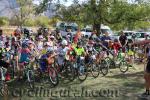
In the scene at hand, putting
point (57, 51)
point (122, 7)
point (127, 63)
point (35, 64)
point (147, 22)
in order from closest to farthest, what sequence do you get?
point (35, 64) → point (57, 51) → point (127, 63) → point (122, 7) → point (147, 22)

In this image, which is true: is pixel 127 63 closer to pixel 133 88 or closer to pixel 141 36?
pixel 133 88

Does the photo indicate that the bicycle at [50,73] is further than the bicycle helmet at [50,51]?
No

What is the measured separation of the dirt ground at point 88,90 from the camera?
1231cm

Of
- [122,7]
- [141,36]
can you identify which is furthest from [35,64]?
[141,36]

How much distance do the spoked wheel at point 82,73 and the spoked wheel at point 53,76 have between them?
4.48 ft

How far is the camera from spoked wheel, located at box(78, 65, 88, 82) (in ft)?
47.6

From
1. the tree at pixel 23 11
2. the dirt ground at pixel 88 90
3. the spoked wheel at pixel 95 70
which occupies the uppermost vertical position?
the tree at pixel 23 11

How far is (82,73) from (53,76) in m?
1.65

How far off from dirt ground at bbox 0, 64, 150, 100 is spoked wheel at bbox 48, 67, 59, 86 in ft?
0.63

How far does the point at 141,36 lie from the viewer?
38.2 metres

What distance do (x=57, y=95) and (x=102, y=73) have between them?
14.2 ft

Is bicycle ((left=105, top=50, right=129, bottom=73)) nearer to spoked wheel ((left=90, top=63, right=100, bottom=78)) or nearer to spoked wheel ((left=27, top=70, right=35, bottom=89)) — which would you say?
spoked wheel ((left=90, top=63, right=100, bottom=78))

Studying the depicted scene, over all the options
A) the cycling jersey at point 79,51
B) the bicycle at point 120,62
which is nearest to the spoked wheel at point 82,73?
the cycling jersey at point 79,51

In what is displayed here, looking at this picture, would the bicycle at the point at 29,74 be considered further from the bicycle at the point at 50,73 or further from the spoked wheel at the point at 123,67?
the spoked wheel at the point at 123,67
